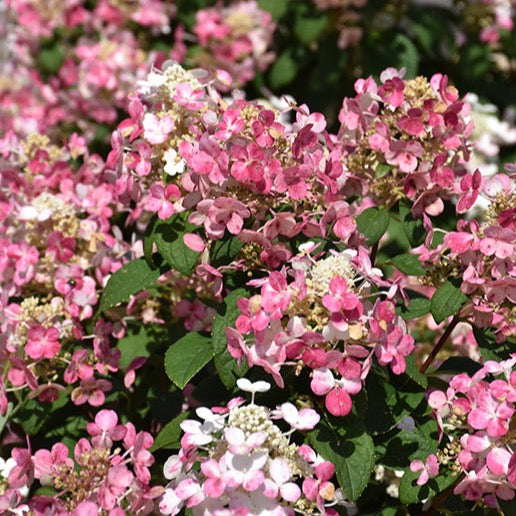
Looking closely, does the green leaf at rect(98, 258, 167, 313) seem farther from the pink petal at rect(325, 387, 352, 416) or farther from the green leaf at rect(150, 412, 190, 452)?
the pink petal at rect(325, 387, 352, 416)

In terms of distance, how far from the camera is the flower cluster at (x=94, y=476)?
1.12 m

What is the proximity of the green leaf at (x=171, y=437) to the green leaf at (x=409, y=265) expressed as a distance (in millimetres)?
421

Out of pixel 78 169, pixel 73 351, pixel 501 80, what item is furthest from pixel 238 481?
pixel 501 80

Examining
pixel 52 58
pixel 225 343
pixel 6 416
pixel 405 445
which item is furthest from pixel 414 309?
pixel 52 58

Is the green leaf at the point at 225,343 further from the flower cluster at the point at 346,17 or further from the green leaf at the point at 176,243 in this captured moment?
the flower cluster at the point at 346,17

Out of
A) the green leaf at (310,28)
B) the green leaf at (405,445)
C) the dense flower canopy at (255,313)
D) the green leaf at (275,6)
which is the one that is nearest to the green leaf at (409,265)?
the dense flower canopy at (255,313)

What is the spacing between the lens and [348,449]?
1.10 meters

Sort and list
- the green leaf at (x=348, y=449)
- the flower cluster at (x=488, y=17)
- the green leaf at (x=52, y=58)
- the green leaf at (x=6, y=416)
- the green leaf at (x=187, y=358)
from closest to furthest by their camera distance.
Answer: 1. the green leaf at (x=348, y=449)
2. the green leaf at (x=187, y=358)
3. the green leaf at (x=6, y=416)
4. the flower cluster at (x=488, y=17)
5. the green leaf at (x=52, y=58)

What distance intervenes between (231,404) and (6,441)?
610 millimetres

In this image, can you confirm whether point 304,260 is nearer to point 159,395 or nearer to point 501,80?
point 159,395

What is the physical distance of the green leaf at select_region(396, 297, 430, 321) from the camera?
1261 millimetres

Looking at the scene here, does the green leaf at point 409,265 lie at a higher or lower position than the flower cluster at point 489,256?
lower

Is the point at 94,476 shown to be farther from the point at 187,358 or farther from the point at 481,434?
the point at 481,434

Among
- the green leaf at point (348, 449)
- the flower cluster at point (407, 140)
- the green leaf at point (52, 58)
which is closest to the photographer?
the green leaf at point (348, 449)
